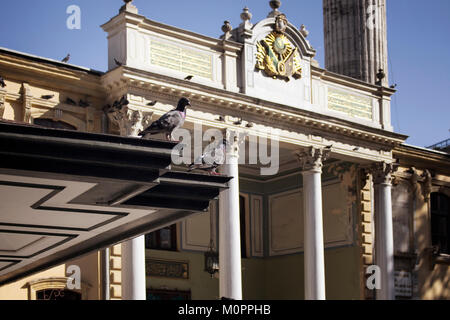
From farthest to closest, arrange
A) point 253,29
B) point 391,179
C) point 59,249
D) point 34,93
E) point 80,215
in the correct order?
point 391,179 < point 253,29 < point 34,93 < point 59,249 < point 80,215

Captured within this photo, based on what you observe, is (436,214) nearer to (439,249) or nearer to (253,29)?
(439,249)

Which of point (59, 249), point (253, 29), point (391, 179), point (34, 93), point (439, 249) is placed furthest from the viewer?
point (439, 249)

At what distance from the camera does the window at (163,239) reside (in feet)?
91.1

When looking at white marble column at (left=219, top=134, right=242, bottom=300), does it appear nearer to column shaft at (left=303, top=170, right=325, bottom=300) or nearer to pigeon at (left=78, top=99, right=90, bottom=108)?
column shaft at (left=303, top=170, right=325, bottom=300)

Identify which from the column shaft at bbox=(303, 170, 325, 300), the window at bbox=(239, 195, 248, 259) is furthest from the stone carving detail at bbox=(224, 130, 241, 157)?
the window at bbox=(239, 195, 248, 259)

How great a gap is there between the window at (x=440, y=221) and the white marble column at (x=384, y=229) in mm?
3832

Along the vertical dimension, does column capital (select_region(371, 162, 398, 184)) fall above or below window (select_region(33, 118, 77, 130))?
below

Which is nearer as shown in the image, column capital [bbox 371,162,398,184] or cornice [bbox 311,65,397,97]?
cornice [bbox 311,65,397,97]

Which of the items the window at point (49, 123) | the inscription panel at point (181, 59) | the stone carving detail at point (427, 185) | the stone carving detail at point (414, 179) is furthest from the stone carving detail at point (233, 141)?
the stone carving detail at point (427, 185)

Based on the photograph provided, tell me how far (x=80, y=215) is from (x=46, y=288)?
506 inches

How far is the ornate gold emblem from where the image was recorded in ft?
84.4

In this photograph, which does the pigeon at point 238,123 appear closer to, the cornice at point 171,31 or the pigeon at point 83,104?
the cornice at point 171,31
